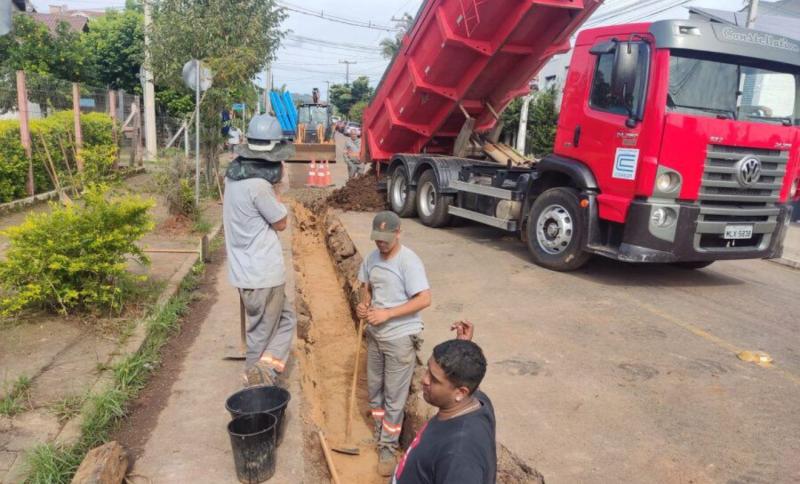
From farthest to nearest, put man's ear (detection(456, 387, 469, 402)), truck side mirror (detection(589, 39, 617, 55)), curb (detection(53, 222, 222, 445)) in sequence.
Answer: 1. truck side mirror (detection(589, 39, 617, 55))
2. curb (detection(53, 222, 222, 445))
3. man's ear (detection(456, 387, 469, 402))

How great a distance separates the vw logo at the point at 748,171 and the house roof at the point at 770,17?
1061cm

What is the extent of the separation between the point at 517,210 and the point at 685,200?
243 cm

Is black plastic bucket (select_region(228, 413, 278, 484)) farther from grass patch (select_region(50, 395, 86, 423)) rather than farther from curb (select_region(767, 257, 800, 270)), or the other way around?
curb (select_region(767, 257, 800, 270))

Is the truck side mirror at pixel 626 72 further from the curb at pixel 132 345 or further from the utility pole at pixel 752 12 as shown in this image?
the utility pole at pixel 752 12

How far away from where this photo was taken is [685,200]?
18.9 ft

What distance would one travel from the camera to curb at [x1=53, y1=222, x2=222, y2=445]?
10.0 feet

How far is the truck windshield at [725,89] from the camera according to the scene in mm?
5652

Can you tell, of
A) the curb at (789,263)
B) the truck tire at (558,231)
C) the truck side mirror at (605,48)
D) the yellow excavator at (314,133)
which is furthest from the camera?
the yellow excavator at (314,133)

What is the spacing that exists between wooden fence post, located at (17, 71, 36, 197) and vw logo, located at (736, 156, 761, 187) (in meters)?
9.94

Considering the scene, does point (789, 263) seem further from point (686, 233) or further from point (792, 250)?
point (686, 233)

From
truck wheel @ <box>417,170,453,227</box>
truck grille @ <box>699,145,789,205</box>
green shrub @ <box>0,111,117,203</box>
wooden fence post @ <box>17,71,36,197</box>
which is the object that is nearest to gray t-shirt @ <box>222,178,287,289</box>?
truck grille @ <box>699,145,789,205</box>

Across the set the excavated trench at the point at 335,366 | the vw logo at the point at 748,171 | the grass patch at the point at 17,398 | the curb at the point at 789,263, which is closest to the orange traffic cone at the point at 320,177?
the excavated trench at the point at 335,366

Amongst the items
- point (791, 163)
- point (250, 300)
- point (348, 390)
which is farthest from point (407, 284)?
point (791, 163)

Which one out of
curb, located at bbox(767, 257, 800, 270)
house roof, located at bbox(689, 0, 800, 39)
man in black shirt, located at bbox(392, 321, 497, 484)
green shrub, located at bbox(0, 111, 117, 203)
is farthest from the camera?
house roof, located at bbox(689, 0, 800, 39)
